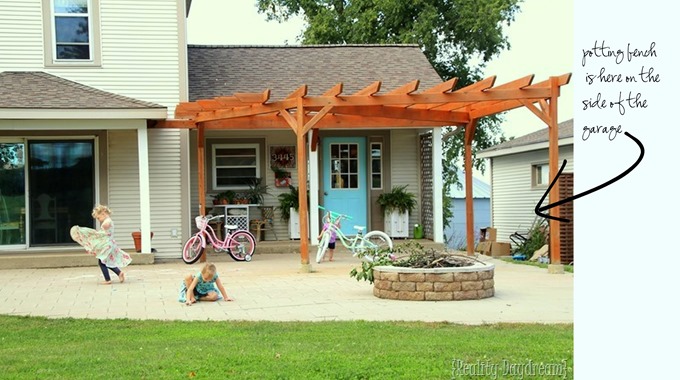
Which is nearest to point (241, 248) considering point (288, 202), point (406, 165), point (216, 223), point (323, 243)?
point (323, 243)

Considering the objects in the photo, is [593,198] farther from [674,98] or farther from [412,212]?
[412,212]

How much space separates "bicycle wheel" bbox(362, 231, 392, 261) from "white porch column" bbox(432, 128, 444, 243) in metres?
1.17

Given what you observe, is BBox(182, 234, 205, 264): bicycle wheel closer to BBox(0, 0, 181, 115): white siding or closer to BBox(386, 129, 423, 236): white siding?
BBox(0, 0, 181, 115): white siding

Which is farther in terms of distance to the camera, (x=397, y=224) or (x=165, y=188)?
(x=397, y=224)

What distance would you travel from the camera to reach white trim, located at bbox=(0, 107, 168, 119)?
13.8 m

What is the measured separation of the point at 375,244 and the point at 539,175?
9137 millimetres

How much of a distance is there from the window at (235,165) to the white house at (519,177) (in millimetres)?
7686

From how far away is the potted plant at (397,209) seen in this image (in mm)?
17875

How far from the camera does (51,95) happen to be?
14445 millimetres

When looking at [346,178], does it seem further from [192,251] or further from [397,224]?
[192,251]

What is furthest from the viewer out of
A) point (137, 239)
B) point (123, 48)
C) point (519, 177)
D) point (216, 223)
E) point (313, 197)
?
point (519, 177)

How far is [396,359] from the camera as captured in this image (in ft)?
19.0

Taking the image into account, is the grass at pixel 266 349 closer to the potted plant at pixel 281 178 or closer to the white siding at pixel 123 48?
the white siding at pixel 123 48

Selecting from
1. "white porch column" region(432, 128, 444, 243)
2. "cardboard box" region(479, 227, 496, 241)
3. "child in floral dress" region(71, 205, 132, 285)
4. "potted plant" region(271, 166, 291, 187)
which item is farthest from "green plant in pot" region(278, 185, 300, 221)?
"child in floral dress" region(71, 205, 132, 285)
